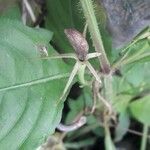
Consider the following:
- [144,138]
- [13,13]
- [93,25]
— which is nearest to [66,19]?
[13,13]

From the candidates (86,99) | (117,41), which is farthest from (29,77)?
(86,99)

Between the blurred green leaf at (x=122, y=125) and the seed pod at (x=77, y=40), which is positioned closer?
the seed pod at (x=77, y=40)

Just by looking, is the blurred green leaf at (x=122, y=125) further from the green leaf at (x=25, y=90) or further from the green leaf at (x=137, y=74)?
the green leaf at (x=25, y=90)

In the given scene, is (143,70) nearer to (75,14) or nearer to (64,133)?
(64,133)

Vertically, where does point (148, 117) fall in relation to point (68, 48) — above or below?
below

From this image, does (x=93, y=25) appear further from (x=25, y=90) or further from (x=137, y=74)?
(x=137, y=74)

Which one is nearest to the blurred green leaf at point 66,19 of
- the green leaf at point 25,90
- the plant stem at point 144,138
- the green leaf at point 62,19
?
the green leaf at point 62,19
